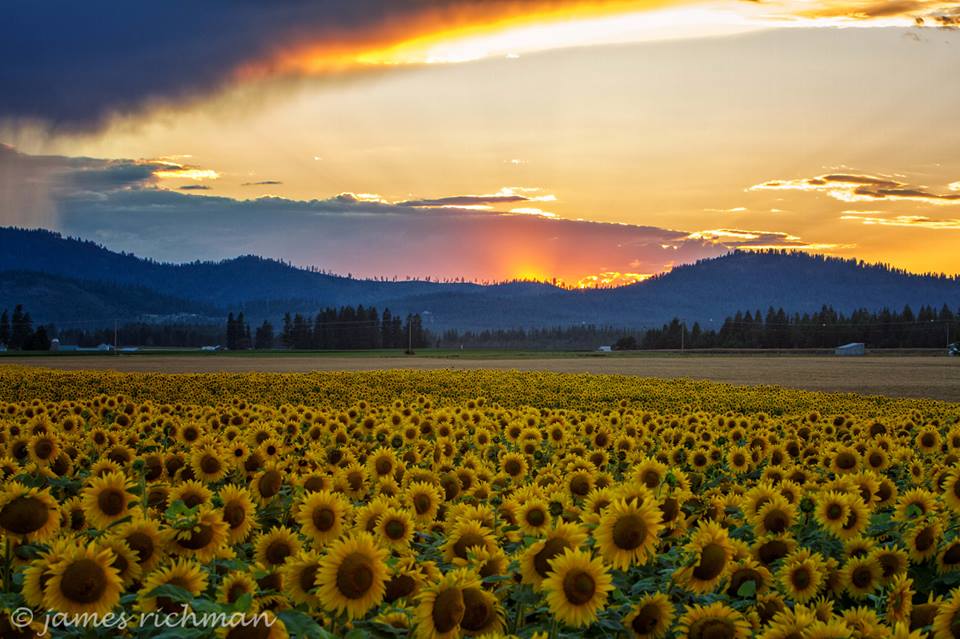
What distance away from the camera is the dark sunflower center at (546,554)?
3.60 meters

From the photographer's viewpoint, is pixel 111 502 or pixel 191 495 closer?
pixel 111 502

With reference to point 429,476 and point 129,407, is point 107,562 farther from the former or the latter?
point 129,407

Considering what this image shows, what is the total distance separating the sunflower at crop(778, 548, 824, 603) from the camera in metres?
4.43

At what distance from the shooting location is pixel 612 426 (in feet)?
33.4

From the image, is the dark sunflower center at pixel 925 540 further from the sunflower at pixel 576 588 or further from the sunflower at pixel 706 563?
the sunflower at pixel 576 588

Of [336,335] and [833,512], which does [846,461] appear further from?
[336,335]

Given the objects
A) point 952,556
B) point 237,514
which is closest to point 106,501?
point 237,514

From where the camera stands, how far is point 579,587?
3342 mm

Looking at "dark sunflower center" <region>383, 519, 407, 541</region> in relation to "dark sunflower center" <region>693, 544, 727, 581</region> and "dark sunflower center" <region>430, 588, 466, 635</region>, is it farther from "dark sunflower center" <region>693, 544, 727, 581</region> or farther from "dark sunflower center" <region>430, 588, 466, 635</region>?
"dark sunflower center" <region>693, 544, 727, 581</region>

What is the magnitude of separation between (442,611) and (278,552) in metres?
1.38

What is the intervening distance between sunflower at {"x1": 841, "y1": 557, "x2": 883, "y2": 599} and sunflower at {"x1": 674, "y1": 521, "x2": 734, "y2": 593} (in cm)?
95

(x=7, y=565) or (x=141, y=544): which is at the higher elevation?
(x=141, y=544)

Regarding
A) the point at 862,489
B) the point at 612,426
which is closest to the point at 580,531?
the point at 862,489

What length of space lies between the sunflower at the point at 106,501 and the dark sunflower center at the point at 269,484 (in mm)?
1013
